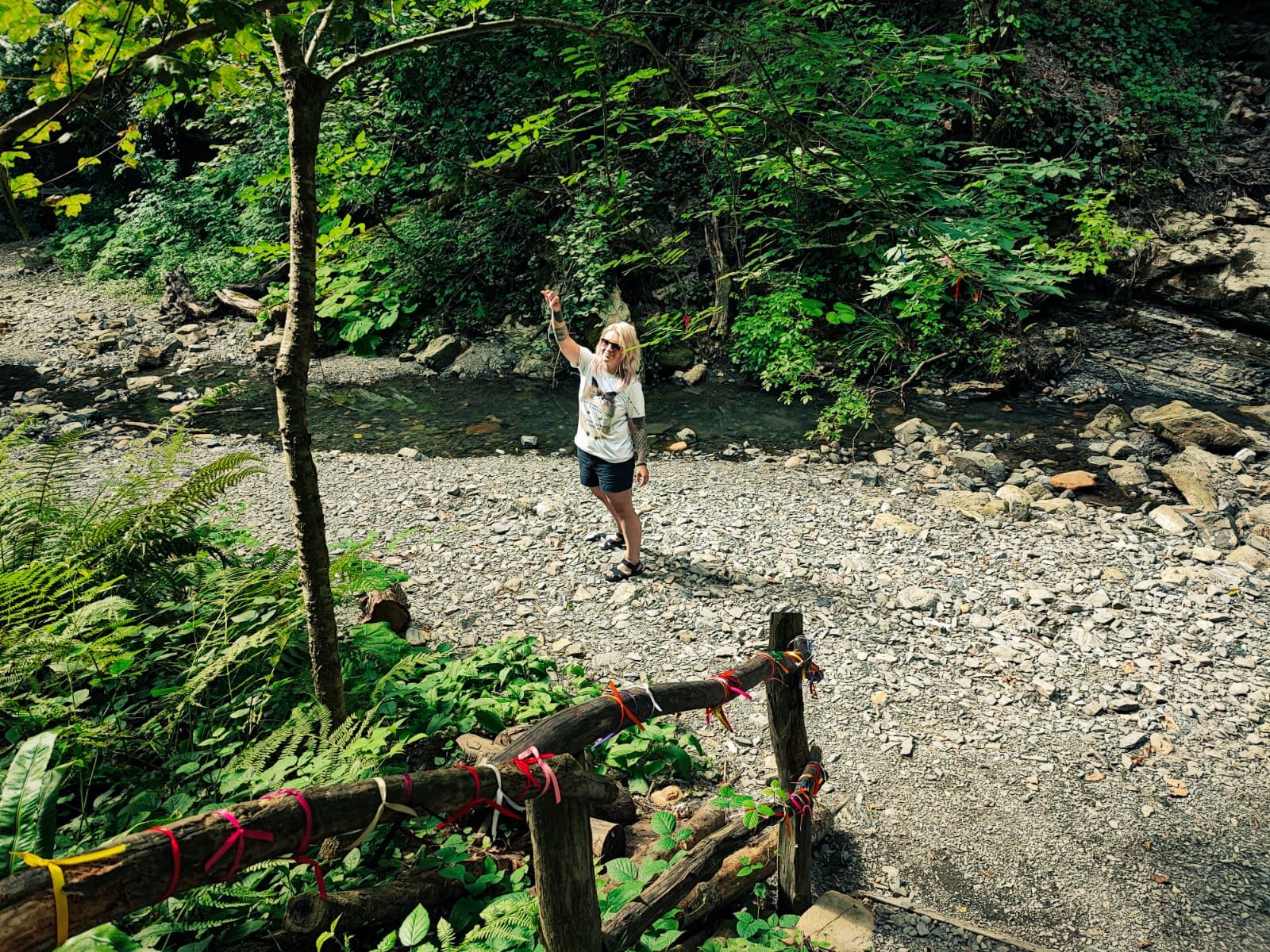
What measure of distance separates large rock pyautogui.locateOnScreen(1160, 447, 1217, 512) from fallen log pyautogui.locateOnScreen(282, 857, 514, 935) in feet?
26.6

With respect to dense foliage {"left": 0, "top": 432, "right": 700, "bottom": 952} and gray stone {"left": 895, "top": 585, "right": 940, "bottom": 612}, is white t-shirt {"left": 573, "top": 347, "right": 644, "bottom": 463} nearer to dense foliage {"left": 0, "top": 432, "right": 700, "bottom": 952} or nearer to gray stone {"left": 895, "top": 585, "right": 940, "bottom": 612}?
dense foliage {"left": 0, "top": 432, "right": 700, "bottom": 952}

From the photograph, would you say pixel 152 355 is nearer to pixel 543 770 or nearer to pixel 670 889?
pixel 670 889

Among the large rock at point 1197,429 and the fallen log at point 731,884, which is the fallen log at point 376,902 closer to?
the fallen log at point 731,884

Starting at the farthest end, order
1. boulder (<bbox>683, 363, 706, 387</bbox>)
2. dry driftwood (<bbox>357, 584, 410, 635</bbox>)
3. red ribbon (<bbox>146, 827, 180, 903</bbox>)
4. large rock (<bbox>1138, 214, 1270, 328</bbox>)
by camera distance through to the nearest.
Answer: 1. boulder (<bbox>683, 363, 706, 387</bbox>)
2. large rock (<bbox>1138, 214, 1270, 328</bbox>)
3. dry driftwood (<bbox>357, 584, 410, 635</bbox>)
4. red ribbon (<bbox>146, 827, 180, 903</bbox>)

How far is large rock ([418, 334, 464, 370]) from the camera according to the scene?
13352mm

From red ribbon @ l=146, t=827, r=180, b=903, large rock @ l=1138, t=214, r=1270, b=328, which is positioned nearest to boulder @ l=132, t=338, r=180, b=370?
red ribbon @ l=146, t=827, r=180, b=903

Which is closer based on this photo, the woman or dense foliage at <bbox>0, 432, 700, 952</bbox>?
dense foliage at <bbox>0, 432, 700, 952</bbox>

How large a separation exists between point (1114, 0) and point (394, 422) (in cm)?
1491

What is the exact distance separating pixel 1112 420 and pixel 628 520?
751 centimetres

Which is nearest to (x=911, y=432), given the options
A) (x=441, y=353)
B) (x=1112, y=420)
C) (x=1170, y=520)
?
(x=1112, y=420)

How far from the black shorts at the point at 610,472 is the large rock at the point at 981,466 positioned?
192 inches

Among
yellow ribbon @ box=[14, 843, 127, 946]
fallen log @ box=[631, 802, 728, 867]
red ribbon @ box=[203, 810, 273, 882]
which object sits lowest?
fallen log @ box=[631, 802, 728, 867]

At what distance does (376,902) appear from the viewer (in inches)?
94.3

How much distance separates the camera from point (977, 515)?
748cm
